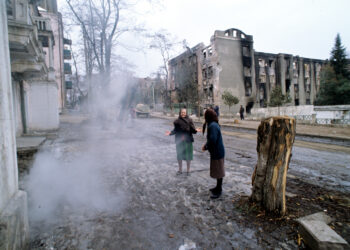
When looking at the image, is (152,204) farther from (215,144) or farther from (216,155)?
(215,144)

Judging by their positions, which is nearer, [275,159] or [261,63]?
[275,159]

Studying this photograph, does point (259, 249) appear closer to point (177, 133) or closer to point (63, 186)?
point (177, 133)

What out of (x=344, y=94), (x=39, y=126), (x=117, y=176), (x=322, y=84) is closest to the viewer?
(x=117, y=176)

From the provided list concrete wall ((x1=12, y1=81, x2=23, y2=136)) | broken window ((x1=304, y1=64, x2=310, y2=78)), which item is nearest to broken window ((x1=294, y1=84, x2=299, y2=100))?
broken window ((x1=304, y1=64, x2=310, y2=78))

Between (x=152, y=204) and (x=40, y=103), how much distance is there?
37.4 ft

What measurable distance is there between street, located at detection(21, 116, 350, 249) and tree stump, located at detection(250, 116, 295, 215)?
1.03ft

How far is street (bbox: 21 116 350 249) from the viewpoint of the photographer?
2361mm

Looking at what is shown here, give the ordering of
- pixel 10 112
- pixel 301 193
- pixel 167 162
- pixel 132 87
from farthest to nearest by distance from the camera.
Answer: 1. pixel 132 87
2. pixel 167 162
3. pixel 301 193
4. pixel 10 112

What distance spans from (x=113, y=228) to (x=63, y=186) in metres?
2.12

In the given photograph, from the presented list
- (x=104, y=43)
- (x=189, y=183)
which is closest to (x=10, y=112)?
(x=189, y=183)

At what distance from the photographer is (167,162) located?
5.83 m

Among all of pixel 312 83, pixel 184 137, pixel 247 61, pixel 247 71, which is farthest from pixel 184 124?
pixel 312 83

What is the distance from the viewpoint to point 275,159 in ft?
9.02

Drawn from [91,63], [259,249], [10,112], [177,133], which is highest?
[91,63]
